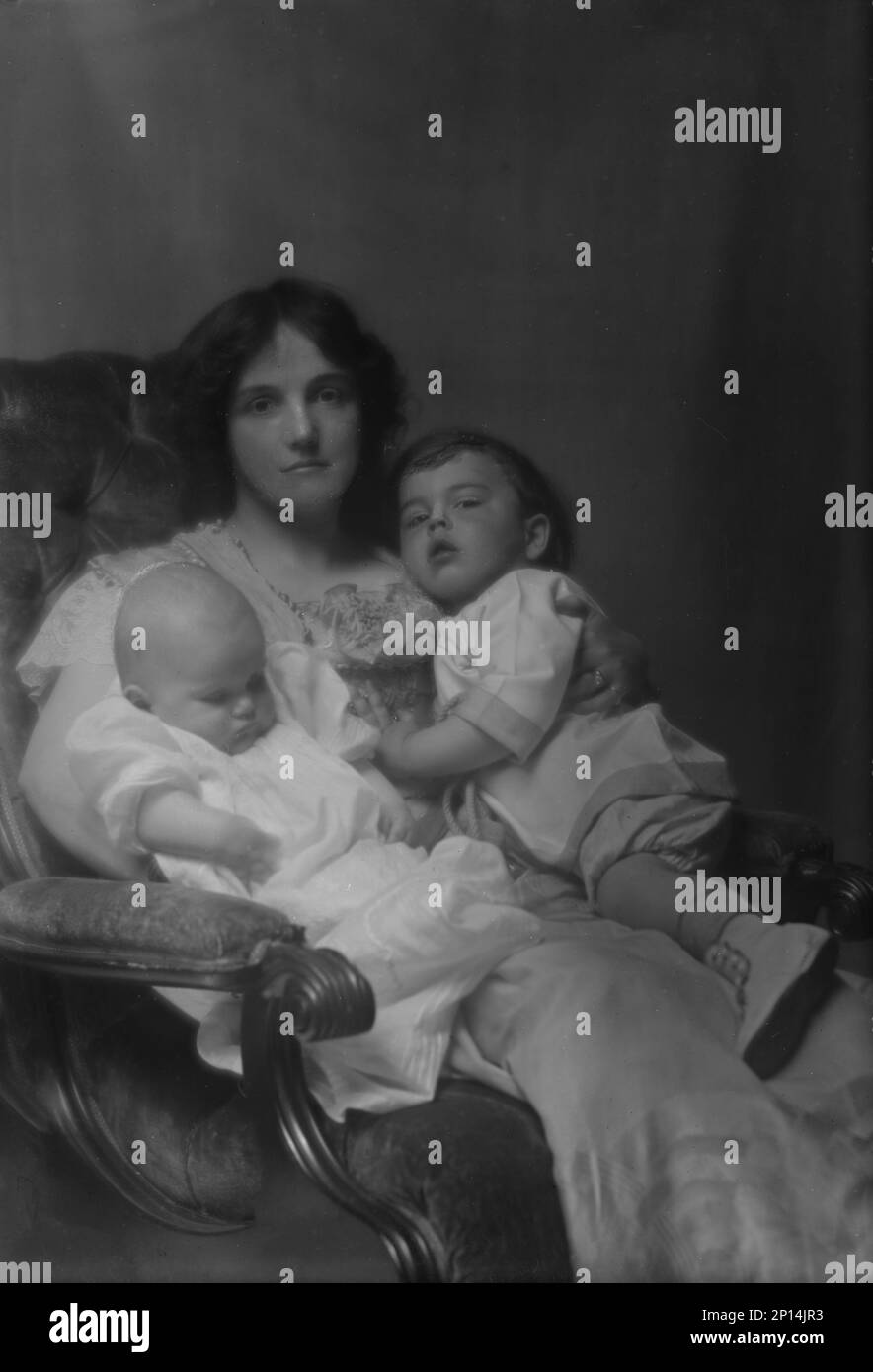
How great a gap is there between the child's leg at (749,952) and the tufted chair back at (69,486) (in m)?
0.98

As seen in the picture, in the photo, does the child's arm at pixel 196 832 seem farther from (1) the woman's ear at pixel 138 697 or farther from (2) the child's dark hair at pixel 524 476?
(2) the child's dark hair at pixel 524 476

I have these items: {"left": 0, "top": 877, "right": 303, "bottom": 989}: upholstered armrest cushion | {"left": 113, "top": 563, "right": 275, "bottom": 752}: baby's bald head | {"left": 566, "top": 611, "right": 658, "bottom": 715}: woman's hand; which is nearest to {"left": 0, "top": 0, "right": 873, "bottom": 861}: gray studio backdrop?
{"left": 566, "top": 611, "right": 658, "bottom": 715}: woman's hand

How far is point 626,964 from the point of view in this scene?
8.23ft

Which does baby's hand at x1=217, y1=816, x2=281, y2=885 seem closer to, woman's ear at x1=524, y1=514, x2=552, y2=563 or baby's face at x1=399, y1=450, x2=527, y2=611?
baby's face at x1=399, y1=450, x2=527, y2=611

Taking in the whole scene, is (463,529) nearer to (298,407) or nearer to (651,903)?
(298,407)

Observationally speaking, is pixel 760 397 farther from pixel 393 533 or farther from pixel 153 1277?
pixel 153 1277

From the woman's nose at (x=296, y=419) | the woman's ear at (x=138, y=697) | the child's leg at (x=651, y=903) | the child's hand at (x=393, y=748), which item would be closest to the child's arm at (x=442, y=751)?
the child's hand at (x=393, y=748)

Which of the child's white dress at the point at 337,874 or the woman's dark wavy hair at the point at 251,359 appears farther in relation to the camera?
the woman's dark wavy hair at the point at 251,359

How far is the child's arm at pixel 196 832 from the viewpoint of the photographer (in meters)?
2.50

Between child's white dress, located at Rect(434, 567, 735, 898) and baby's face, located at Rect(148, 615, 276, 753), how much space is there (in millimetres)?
322

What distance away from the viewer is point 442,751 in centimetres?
258

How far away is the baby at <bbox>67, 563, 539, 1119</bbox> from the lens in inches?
97.1
